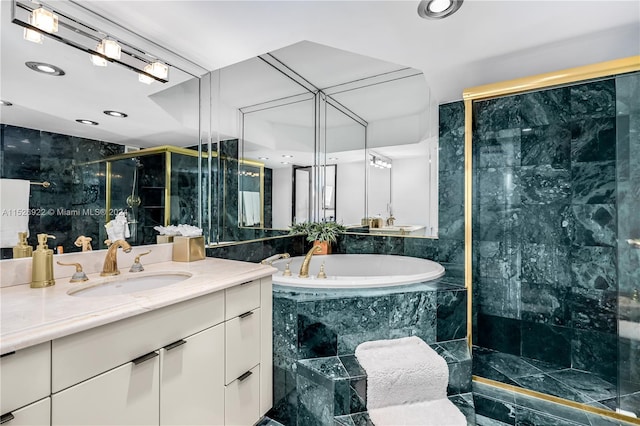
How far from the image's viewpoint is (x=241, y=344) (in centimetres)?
153

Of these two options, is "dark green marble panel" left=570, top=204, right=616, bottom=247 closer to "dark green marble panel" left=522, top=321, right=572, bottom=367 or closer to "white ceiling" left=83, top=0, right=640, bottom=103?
"dark green marble panel" left=522, top=321, right=572, bottom=367

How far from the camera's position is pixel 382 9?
1.49 metres

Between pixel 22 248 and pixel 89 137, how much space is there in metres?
0.58

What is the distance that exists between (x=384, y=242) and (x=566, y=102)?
1.86 m

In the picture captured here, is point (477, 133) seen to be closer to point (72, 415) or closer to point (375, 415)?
point (375, 415)

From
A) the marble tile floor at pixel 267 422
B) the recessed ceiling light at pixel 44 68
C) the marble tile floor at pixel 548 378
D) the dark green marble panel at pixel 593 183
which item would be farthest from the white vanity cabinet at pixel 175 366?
the dark green marble panel at pixel 593 183

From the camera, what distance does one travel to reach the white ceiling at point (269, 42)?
1.39m

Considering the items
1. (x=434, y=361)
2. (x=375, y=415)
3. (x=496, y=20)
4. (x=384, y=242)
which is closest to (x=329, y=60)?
(x=496, y=20)

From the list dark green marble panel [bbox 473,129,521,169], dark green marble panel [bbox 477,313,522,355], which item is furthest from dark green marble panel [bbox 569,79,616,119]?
dark green marble panel [bbox 477,313,522,355]

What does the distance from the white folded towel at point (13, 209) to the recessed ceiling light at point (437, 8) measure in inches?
78.3

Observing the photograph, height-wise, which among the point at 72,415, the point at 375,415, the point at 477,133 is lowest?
the point at 375,415

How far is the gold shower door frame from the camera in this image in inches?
71.0

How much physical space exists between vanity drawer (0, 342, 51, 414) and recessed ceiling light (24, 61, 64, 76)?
1240mm

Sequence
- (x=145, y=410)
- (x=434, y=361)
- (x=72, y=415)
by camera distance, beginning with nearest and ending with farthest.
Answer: (x=72, y=415) → (x=145, y=410) → (x=434, y=361)
